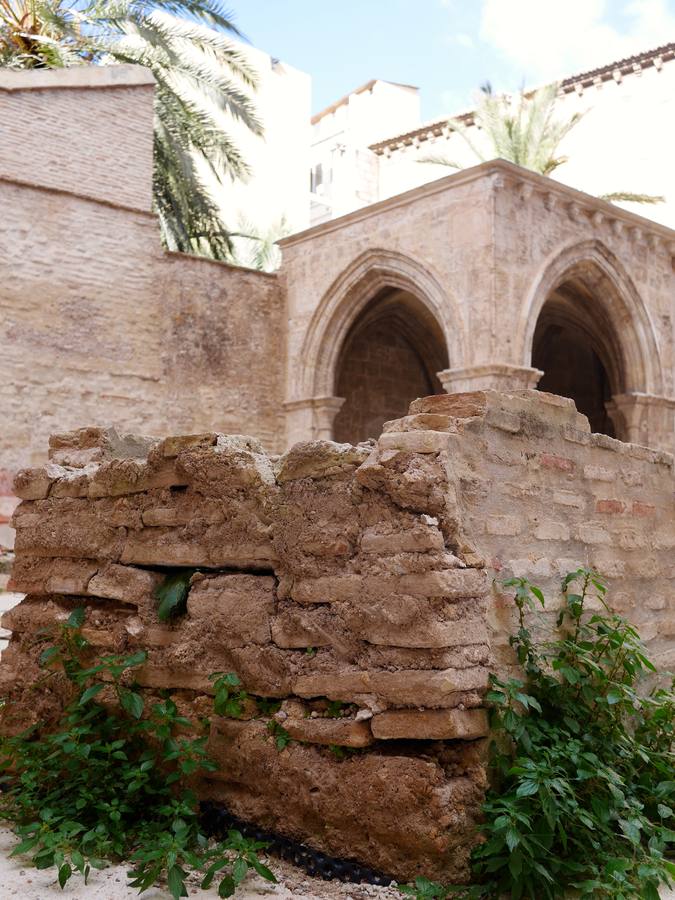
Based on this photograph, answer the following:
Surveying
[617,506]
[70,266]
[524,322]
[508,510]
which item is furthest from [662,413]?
[508,510]

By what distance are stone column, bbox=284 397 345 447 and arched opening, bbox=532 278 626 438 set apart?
4.00 meters

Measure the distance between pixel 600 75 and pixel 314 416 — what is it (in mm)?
14151

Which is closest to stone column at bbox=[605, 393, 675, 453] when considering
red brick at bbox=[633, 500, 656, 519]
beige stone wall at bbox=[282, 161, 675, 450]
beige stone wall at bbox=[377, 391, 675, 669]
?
beige stone wall at bbox=[282, 161, 675, 450]

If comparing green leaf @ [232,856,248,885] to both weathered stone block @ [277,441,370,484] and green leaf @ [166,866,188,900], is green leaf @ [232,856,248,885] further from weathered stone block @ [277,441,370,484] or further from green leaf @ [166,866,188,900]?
weathered stone block @ [277,441,370,484]

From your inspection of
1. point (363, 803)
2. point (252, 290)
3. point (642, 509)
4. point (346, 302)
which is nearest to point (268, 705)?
point (363, 803)

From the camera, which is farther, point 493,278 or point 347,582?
point 493,278

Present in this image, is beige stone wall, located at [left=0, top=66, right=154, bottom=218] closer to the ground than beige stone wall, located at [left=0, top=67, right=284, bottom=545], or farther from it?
farther from it

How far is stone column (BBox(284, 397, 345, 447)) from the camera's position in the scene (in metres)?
13.5

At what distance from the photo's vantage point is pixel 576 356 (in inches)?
711

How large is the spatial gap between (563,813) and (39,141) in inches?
451

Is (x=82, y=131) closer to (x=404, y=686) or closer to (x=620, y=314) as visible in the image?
(x=620, y=314)

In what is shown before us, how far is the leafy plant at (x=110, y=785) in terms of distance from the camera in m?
2.73

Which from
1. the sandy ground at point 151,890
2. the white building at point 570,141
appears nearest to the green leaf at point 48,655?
the sandy ground at point 151,890

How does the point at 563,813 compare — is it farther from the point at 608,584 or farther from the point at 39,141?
the point at 39,141
